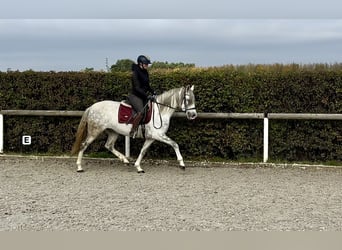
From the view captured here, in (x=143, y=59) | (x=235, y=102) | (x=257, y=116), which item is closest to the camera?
(x=143, y=59)

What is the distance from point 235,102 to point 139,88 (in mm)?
2542

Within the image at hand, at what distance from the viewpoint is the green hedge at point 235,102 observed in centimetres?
1045

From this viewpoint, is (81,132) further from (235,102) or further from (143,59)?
(235,102)

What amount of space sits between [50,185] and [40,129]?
3.60 m

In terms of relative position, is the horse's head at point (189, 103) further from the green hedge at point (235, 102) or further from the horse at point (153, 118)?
the green hedge at point (235, 102)

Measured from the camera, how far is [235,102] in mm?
10742

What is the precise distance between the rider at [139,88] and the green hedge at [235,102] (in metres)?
1.35

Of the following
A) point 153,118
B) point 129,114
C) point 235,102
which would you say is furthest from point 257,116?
point 129,114

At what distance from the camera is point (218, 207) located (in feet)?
22.2

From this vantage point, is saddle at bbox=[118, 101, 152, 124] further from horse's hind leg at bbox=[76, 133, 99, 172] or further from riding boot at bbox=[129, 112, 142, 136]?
horse's hind leg at bbox=[76, 133, 99, 172]

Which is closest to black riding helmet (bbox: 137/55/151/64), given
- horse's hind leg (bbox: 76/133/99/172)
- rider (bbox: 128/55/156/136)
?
rider (bbox: 128/55/156/136)

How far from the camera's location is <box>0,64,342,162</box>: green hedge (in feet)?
34.3

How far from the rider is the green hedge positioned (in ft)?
4.42

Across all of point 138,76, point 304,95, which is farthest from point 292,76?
point 138,76
